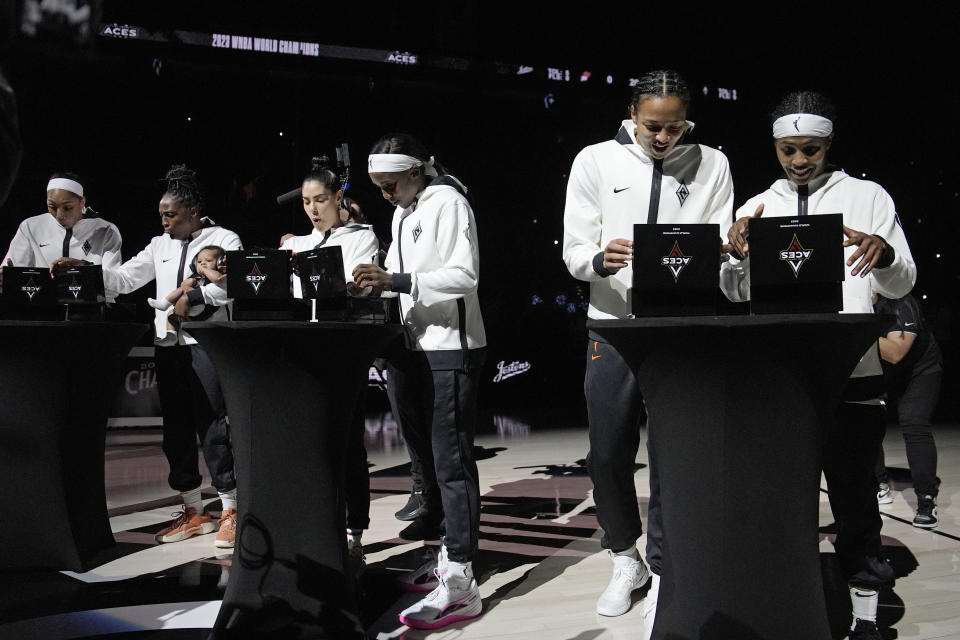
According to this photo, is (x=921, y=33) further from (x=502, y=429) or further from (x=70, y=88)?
(x=70, y=88)

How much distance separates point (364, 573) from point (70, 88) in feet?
24.1

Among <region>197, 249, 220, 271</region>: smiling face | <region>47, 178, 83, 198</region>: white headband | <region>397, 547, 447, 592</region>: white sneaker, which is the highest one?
<region>47, 178, 83, 198</region>: white headband

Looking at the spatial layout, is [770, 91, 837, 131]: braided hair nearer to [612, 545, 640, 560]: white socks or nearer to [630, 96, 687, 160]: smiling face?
[630, 96, 687, 160]: smiling face

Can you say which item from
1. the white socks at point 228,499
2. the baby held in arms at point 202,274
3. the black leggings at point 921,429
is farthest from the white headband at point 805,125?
the white socks at point 228,499

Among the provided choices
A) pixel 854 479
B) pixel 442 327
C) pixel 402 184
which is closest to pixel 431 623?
pixel 442 327

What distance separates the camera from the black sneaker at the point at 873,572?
2136mm

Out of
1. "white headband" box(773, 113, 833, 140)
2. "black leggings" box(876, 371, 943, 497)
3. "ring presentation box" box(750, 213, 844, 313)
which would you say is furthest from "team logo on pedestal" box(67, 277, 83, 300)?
"black leggings" box(876, 371, 943, 497)

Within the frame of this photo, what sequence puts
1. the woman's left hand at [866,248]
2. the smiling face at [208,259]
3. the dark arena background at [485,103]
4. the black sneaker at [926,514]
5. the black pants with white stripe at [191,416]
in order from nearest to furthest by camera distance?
1. the woman's left hand at [866,248]
2. the smiling face at [208,259]
3. the black pants with white stripe at [191,416]
4. the black sneaker at [926,514]
5. the dark arena background at [485,103]

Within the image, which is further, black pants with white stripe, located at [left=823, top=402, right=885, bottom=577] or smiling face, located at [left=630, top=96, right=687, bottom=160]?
smiling face, located at [left=630, top=96, right=687, bottom=160]

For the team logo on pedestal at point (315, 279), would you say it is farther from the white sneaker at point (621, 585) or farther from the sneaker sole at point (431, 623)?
the white sneaker at point (621, 585)

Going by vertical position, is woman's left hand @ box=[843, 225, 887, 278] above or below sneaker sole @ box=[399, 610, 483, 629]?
above

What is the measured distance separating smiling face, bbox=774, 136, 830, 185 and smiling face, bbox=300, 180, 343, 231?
1852mm

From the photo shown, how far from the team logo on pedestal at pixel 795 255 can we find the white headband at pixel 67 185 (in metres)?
3.54

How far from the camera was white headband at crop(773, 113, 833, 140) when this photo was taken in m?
2.23
